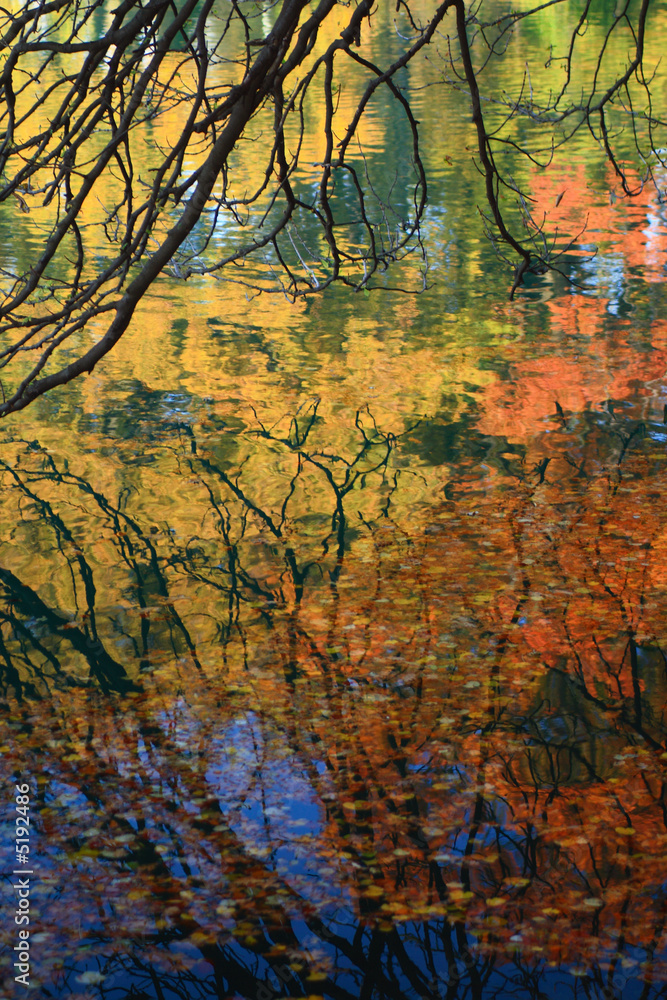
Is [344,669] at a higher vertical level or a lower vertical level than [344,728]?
higher

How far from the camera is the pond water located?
17.2 feet

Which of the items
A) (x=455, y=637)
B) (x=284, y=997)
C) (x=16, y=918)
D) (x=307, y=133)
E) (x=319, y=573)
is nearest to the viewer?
(x=284, y=997)

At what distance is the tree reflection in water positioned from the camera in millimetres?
5168

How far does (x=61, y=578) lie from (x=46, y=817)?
10.7 feet

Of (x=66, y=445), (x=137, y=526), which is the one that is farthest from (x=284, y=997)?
(x=66, y=445)

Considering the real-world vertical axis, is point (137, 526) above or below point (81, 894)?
above

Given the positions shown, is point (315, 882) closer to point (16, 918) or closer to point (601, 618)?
Result: point (16, 918)

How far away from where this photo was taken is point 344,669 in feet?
24.8

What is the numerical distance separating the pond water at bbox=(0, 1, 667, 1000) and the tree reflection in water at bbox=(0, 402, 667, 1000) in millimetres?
20

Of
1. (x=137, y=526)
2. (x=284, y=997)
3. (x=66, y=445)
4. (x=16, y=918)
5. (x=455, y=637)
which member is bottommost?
(x=284, y=997)

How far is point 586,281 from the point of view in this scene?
17406mm

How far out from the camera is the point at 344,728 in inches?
271

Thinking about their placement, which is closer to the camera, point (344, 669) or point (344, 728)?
point (344, 728)

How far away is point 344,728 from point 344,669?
714 mm
